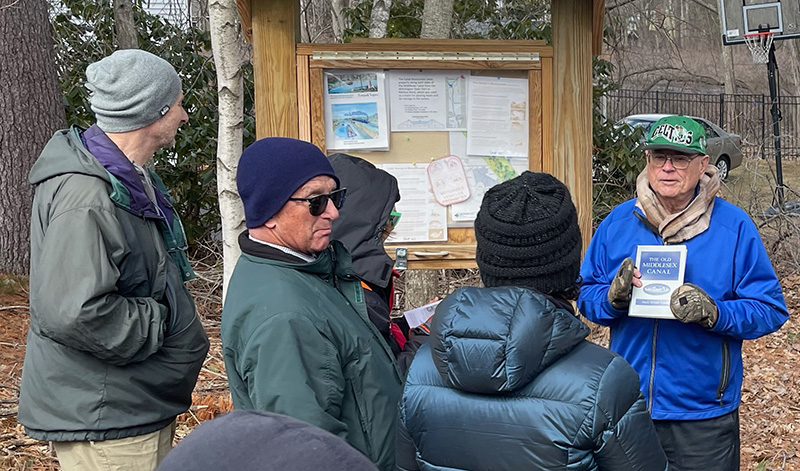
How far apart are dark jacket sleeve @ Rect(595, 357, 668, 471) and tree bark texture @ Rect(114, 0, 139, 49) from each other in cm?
777

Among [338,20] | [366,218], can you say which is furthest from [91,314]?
[338,20]

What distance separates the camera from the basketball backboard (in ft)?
38.5

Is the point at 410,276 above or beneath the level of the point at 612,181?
beneath

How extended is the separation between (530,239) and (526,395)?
395 millimetres

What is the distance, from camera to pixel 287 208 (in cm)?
226

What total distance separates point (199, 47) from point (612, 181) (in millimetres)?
4689

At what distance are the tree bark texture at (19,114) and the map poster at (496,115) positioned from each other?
5038 millimetres

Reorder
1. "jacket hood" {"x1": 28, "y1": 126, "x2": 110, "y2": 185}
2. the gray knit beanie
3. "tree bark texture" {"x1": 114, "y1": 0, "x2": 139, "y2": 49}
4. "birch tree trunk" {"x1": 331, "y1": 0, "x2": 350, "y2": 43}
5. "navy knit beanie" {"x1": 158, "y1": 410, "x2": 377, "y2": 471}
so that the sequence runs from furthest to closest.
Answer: "birch tree trunk" {"x1": 331, "y1": 0, "x2": 350, "y2": 43}, "tree bark texture" {"x1": 114, "y1": 0, "x2": 139, "y2": 49}, the gray knit beanie, "jacket hood" {"x1": 28, "y1": 126, "x2": 110, "y2": 185}, "navy knit beanie" {"x1": 158, "y1": 410, "x2": 377, "y2": 471}

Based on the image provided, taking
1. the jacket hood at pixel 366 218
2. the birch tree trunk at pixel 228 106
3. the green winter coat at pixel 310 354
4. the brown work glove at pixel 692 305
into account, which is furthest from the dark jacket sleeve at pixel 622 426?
the birch tree trunk at pixel 228 106

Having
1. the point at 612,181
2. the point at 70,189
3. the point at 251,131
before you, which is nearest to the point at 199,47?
the point at 251,131

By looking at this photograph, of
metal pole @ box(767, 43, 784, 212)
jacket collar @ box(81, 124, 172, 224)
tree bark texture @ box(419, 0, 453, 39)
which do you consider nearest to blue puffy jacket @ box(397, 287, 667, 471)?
jacket collar @ box(81, 124, 172, 224)

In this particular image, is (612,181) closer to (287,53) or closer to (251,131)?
(251,131)

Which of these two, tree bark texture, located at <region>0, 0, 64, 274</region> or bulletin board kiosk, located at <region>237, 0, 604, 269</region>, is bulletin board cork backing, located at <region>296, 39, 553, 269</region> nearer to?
bulletin board kiosk, located at <region>237, 0, 604, 269</region>

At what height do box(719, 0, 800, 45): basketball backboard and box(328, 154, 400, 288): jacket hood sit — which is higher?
box(719, 0, 800, 45): basketball backboard
